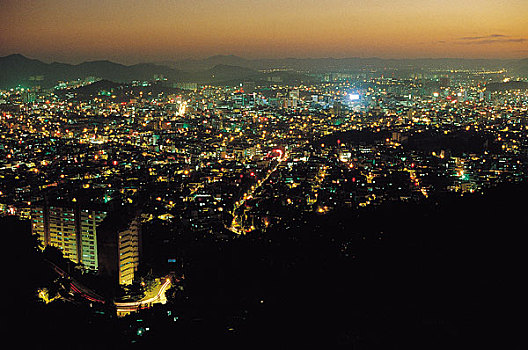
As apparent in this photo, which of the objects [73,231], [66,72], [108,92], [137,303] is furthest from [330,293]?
[66,72]

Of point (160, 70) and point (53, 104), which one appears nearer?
point (53, 104)

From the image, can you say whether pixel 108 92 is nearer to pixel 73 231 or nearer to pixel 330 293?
pixel 73 231

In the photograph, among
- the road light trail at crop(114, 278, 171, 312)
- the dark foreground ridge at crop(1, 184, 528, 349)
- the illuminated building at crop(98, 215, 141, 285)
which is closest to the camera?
the dark foreground ridge at crop(1, 184, 528, 349)

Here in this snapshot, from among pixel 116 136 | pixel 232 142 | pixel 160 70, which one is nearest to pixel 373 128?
pixel 232 142

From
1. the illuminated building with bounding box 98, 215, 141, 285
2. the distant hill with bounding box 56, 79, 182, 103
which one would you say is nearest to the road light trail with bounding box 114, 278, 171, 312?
the illuminated building with bounding box 98, 215, 141, 285

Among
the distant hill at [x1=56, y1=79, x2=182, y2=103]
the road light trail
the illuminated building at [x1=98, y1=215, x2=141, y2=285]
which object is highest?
the distant hill at [x1=56, y1=79, x2=182, y2=103]

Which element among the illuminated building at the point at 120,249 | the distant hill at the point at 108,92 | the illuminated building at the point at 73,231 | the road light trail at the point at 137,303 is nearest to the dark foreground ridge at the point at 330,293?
the road light trail at the point at 137,303

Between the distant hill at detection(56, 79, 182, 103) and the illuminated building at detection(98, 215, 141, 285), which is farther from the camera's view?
the distant hill at detection(56, 79, 182, 103)

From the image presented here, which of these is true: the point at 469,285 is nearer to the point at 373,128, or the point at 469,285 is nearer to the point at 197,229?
the point at 197,229

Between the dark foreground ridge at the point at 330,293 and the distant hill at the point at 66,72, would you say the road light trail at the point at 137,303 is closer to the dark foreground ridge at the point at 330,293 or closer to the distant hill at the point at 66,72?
the dark foreground ridge at the point at 330,293

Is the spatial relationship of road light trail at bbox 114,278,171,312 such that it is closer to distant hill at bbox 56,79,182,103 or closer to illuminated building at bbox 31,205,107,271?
illuminated building at bbox 31,205,107,271

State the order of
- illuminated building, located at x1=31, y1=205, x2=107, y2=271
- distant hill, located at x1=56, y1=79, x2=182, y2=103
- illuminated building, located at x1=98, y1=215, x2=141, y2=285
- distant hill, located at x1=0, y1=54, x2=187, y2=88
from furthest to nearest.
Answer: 1. distant hill, located at x1=56, y1=79, x2=182, y2=103
2. distant hill, located at x1=0, y1=54, x2=187, y2=88
3. illuminated building, located at x1=31, y1=205, x2=107, y2=271
4. illuminated building, located at x1=98, y1=215, x2=141, y2=285
